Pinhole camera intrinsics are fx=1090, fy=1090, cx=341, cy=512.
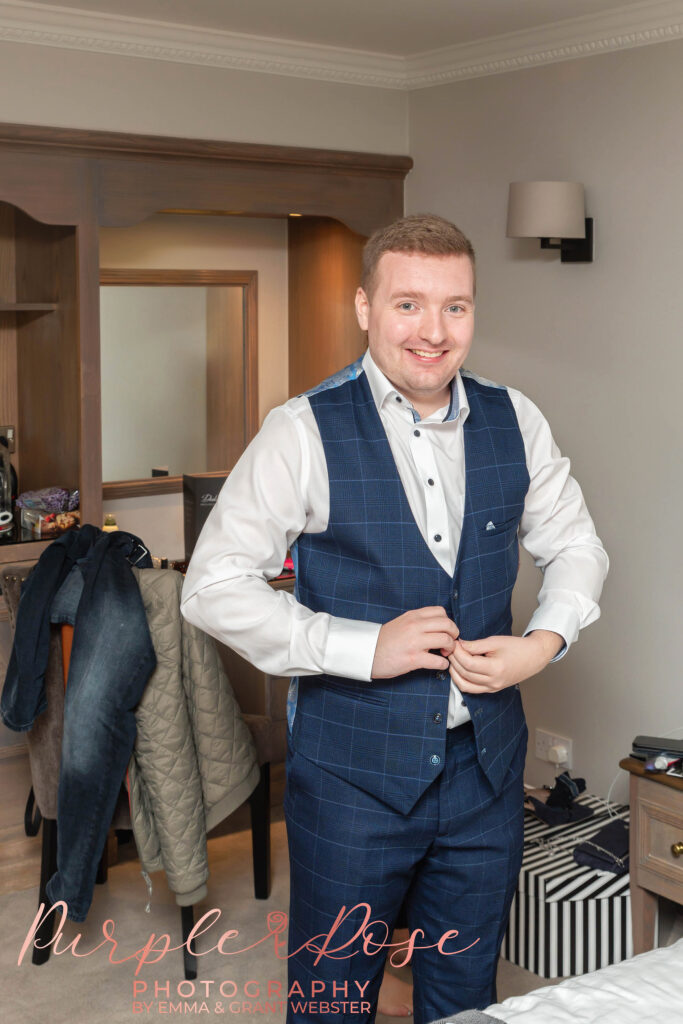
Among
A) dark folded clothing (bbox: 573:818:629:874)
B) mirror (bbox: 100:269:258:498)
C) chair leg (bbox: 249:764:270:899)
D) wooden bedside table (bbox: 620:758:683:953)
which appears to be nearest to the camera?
wooden bedside table (bbox: 620:758:683:953)

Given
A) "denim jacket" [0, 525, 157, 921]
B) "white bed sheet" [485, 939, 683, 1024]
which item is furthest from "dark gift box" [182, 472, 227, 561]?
"white bed sheet" [485, 939, 683, 1024]

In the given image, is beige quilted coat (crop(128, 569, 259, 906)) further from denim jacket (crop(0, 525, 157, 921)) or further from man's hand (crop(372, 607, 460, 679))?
man's hand (crop(372, 607, 460, 679))

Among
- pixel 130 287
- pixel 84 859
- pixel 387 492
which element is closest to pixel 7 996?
pixel 84 859

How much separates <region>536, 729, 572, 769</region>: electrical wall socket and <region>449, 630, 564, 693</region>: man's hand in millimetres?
1808

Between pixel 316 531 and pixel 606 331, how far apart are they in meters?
1.71

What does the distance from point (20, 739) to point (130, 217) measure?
1571 millimetres

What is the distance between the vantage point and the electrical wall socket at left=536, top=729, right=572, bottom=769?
3.36 meters

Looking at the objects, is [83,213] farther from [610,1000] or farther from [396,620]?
[610,1000]

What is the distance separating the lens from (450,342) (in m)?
1.66

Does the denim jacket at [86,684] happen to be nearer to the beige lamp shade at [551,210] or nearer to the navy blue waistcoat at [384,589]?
the navy blue waistcoat at [384,589]

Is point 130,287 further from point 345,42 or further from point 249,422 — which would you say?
point 345,42

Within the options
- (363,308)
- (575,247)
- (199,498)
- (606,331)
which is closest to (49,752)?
(199,498)

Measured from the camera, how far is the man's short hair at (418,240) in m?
1.63

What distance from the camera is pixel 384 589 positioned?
1668 mm
